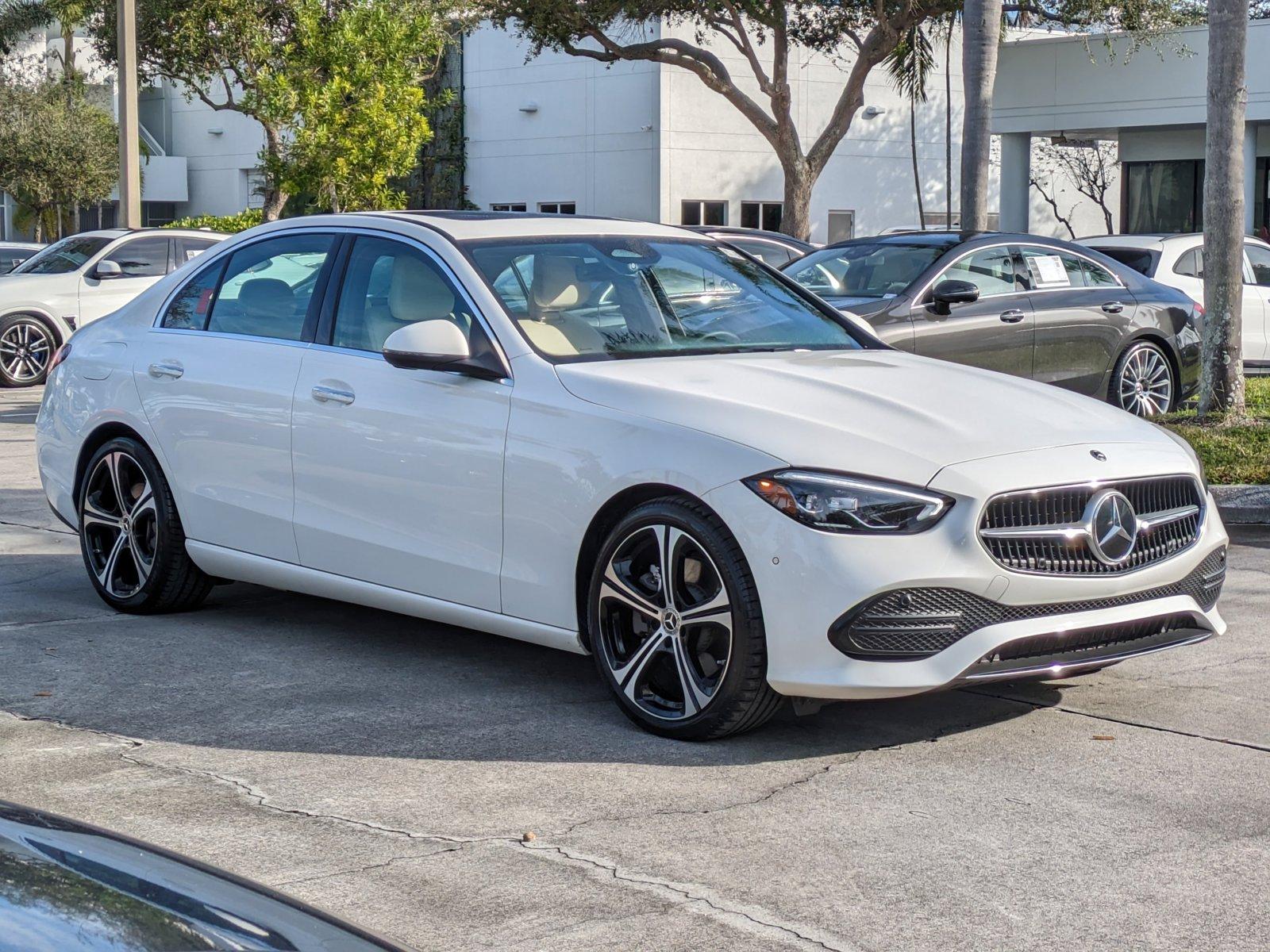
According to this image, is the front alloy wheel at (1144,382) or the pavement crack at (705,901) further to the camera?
the front alloy wheel at (1144,382)

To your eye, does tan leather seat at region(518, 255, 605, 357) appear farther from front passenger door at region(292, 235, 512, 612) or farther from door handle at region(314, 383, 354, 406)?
door handle at region(314, 383, 354, 406)

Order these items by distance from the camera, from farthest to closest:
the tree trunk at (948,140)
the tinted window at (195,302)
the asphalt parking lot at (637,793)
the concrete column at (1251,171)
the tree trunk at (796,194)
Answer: the tree trunk at (948,140) → the tree trunk at (796,194) → the concrete column at (1251,171) → the tinted window at (195,302) → the asphalt parking lot at (637,793)

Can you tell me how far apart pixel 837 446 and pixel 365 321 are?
84.8 inches

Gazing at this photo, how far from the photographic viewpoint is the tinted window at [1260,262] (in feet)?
58.0

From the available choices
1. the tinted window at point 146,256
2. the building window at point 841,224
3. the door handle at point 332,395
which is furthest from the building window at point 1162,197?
the door handle at point 332,395

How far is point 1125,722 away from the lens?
18.0 ft

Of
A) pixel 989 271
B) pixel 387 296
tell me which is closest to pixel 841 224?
pixel 989 271

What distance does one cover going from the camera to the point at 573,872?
13.4 ft

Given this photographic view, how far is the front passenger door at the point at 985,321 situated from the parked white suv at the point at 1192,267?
11.7 feet

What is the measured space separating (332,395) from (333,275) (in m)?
0.55

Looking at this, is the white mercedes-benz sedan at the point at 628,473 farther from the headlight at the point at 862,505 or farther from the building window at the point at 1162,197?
the building window at the point at 1162,197

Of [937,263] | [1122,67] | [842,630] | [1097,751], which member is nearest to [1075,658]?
[1097,751]

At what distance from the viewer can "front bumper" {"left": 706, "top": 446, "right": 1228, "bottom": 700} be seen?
189 inches

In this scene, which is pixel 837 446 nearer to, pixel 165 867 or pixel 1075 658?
pixel 1075 658
